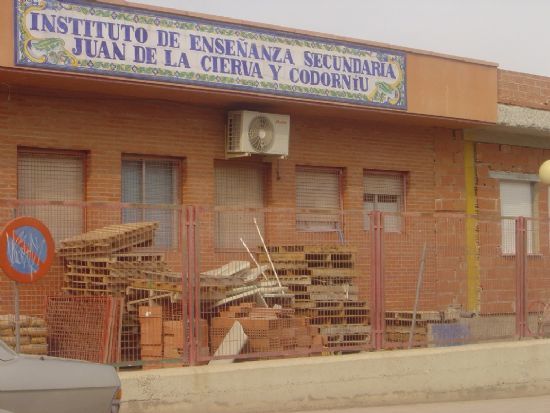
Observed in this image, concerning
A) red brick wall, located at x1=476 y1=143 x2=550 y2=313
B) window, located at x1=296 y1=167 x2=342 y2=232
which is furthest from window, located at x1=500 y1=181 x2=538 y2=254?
red brick wall, located at x1=476 y1=143 x2=550 y2=313

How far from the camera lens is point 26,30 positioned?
44.2ft

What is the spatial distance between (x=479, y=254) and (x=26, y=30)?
675cm

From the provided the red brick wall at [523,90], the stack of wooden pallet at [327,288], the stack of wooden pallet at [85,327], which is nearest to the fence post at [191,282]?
the stack of wooden pallet at [85,327]

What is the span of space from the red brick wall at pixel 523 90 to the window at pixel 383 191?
2.51 meters

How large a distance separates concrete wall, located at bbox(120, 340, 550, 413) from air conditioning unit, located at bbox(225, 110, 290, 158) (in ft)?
14.5

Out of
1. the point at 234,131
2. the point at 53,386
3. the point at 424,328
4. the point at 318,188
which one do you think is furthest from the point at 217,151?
the point at 53,386

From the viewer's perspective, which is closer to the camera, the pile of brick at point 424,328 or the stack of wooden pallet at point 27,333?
the stack of wooden pallet at point 27,333

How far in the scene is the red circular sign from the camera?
9.90 meters

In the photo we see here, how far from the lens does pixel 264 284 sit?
42.0 feet

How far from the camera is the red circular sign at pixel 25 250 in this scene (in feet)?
32.5

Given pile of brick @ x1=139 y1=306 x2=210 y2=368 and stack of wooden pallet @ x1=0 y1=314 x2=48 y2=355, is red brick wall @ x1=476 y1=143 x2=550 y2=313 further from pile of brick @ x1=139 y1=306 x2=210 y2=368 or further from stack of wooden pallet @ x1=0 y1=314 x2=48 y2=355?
stack of wooden pallet @ x1=0 y1=314 x2=48 y2=355

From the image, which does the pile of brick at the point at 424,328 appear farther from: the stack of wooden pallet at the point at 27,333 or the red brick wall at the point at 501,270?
the stack of wooden pallet at the point at 27,333

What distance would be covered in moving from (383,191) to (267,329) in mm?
6931

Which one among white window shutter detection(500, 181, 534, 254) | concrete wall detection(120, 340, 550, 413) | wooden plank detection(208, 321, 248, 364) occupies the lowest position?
concrete wall detection(120, 340, 550, 413)
